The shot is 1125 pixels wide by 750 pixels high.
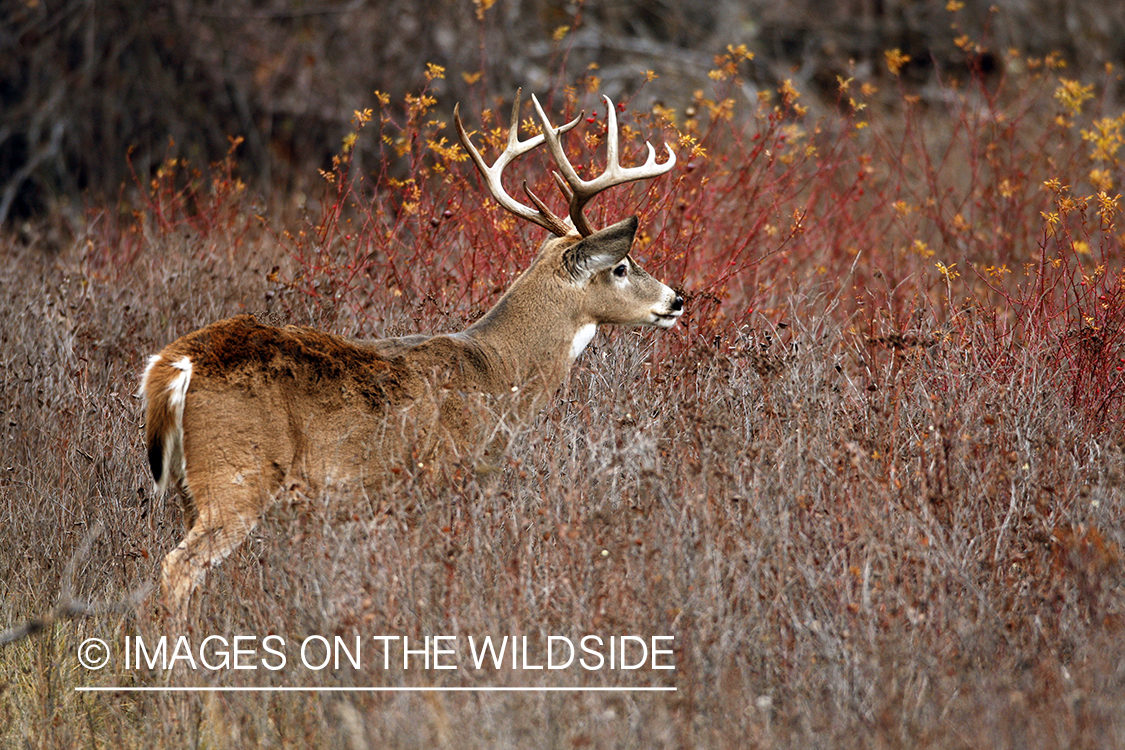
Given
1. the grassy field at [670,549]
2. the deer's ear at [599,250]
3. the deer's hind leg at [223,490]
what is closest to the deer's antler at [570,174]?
the deer's ear at [599,250]

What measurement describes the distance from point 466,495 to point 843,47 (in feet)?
42.9

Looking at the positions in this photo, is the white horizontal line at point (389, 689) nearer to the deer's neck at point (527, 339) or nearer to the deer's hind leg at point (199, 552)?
the deer's hind leg at point (199, 552)

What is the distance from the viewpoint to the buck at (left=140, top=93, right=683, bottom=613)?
182 inches

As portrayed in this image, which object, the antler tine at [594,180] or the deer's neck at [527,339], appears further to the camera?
the antler tine at [594,180]

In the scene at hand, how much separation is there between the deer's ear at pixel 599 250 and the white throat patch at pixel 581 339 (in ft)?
0.79

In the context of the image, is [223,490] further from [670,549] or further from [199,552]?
[670,549]

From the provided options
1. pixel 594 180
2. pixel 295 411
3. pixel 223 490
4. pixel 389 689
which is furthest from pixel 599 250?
pixel 389 689

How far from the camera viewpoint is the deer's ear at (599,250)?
18.4 ft

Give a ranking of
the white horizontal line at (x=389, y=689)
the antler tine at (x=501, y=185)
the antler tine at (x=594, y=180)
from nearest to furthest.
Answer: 1. the white horizontal line at (x=389, y=689)
2. the antler tine at (x=594, y=180)
3. the antler tine at (x=501, y=185)

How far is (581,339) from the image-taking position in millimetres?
5844

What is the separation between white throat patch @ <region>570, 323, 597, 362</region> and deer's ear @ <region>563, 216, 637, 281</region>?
9.5 inches

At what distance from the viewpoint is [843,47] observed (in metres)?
16.2

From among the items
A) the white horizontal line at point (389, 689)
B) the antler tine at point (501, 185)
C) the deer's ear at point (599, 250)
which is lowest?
the white horizontal line at point (389, 689)

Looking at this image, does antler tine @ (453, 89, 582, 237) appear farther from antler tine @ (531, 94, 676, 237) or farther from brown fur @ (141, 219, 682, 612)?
brown fur @ (141, 219, 682, 612)
